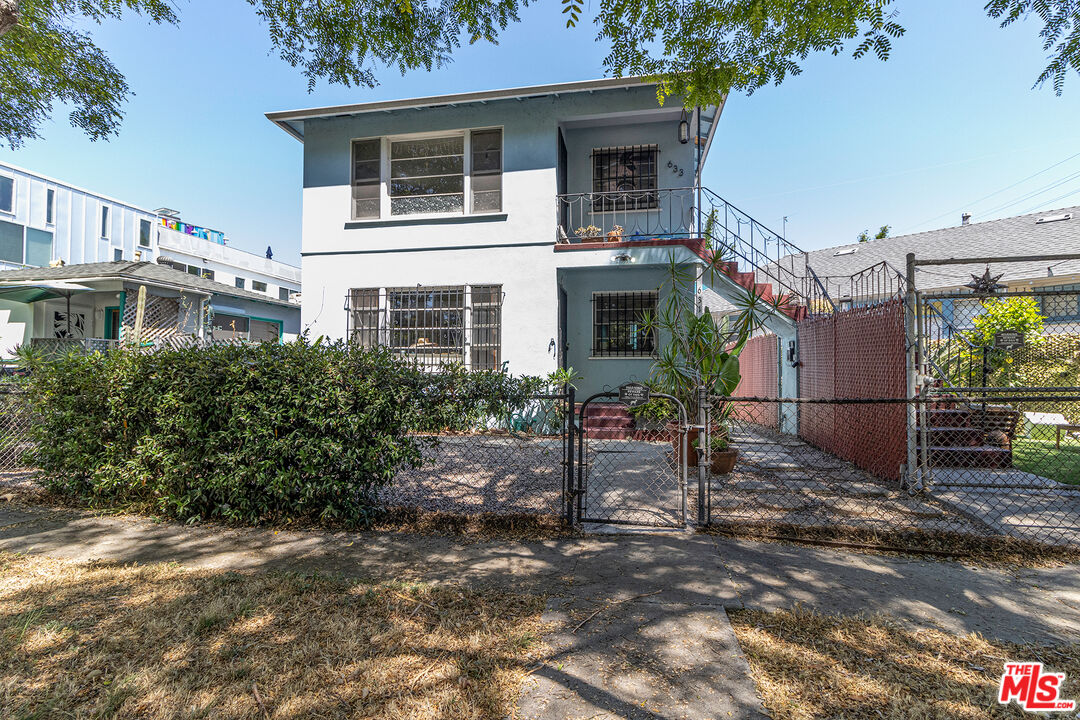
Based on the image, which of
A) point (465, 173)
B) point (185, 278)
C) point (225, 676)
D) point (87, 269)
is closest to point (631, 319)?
point (465, 173)

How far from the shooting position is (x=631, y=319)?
1130cm

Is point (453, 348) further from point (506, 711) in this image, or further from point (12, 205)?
point (12, 205)

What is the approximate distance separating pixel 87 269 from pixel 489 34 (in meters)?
Result: 12.2

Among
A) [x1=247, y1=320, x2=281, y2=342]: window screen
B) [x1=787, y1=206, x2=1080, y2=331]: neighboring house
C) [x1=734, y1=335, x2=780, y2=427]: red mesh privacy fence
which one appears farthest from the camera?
[x1=247, y1=320, x2=281, y2=342]: window screen

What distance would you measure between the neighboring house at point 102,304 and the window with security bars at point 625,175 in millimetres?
8592

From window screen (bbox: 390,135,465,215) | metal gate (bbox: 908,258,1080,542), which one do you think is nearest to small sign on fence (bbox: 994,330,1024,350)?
metal gate (bbox: 908,258,1080,542)

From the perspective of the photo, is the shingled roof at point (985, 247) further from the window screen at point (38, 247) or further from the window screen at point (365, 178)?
the window screen at point (38, 247)

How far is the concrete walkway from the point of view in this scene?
89.7 inches

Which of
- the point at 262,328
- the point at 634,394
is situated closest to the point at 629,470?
the point at 634,394

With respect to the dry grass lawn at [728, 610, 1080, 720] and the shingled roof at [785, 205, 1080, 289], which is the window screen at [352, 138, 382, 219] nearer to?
the dry grass lawn at [728, 610, 1080, 720]

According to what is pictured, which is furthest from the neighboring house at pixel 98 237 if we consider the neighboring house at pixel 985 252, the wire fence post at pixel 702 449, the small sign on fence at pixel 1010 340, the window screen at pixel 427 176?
the neighboring house at pixel 985 252

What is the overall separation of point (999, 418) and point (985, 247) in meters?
13.7

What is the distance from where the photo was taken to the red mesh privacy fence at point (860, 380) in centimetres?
582
